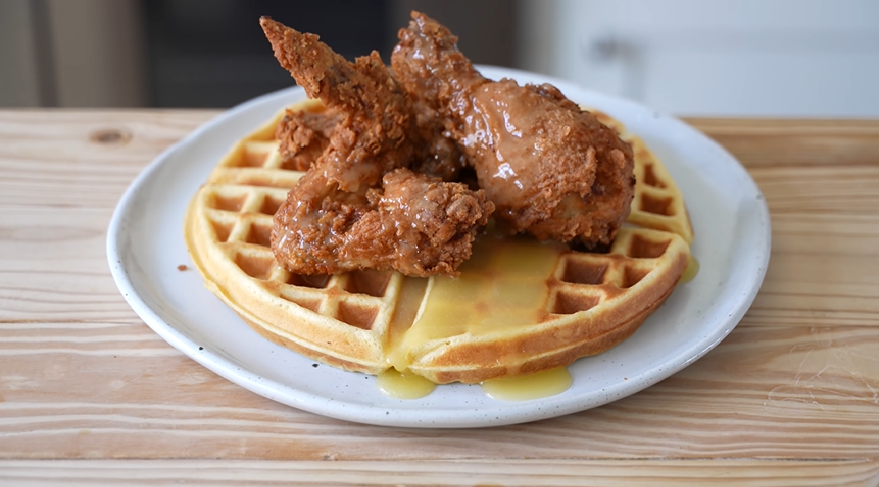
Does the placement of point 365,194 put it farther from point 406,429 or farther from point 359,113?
point 406,429

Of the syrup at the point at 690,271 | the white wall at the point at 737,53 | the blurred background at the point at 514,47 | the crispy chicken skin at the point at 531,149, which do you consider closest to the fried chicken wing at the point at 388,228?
the crispy chicken skin at the point at 531,149

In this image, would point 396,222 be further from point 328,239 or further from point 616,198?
point 616,198

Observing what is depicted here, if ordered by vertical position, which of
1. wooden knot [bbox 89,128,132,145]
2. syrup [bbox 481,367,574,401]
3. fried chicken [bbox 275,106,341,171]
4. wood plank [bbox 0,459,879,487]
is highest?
fried chicken [bbox 275,106,341,171]

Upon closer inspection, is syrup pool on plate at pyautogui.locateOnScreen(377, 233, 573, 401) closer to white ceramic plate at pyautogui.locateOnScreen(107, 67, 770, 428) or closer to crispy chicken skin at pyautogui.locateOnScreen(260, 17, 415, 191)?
white ceramic plate at pyautogui.locateOnScreen(107, 67, 770, 428)

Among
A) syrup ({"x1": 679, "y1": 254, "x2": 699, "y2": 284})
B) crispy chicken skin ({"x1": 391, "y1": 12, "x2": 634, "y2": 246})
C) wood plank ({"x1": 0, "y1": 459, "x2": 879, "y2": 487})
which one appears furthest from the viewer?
syrup ({"x1": 679, "y1": 254, "x2": 699, "y2": 284})

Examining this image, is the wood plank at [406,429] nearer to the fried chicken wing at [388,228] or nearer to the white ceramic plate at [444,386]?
the white ceramic plate at [444,386]

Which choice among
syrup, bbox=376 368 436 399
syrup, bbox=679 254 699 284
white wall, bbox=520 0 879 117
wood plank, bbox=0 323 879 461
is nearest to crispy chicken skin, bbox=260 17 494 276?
syrup, bbox=376 368 436 399

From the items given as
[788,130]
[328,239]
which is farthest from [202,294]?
[788,130]
